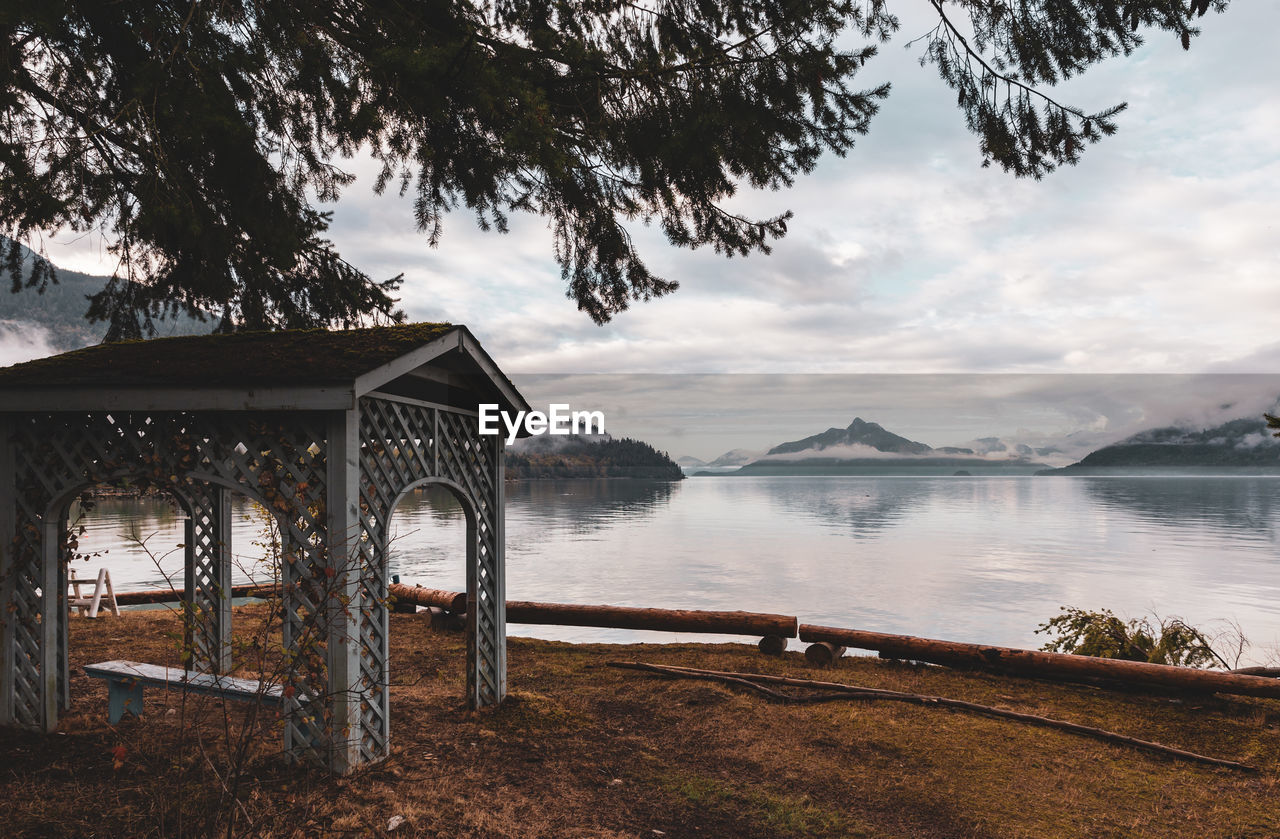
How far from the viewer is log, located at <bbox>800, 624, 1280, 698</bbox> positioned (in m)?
8.67

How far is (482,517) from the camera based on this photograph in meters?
7.48

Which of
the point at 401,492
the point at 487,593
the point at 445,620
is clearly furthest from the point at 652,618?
the point at 401,492

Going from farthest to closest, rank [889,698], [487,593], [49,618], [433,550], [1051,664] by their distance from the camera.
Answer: [433,550], [1051,664], [889,698], [487,593], [49,618]

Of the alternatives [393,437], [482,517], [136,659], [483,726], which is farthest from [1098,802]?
[136,659]

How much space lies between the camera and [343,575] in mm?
5430

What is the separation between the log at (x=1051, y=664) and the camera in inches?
341

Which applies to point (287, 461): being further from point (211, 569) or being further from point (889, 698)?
point (889, 698)

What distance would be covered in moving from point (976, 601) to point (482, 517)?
30304 millimetres

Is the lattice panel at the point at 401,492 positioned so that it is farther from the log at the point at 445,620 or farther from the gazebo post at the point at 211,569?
the log at the point at 445,620

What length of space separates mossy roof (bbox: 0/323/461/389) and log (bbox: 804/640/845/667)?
6.82 m

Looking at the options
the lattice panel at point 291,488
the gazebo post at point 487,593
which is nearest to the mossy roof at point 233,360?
the lattice panel at point 291,488

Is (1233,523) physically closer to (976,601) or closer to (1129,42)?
(976,601)

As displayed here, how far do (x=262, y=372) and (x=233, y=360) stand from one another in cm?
67

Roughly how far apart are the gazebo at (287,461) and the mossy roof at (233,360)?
21 mm
